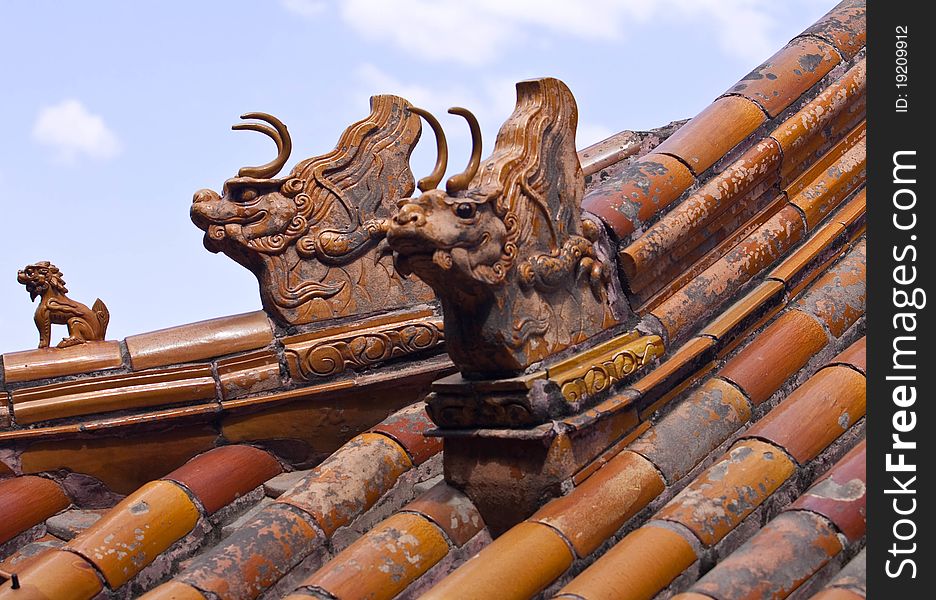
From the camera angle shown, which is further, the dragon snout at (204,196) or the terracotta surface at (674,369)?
the dragon snout at (204,196)

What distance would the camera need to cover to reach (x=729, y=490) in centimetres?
387

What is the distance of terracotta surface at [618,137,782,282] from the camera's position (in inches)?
178

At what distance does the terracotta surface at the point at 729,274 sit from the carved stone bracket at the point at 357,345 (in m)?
1.32

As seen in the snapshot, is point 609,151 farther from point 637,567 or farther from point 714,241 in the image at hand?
point 637,567

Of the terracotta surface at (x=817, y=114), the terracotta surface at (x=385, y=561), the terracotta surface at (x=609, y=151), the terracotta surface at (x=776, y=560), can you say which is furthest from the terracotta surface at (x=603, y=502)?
the terracotta surface at (x=609, y=151)

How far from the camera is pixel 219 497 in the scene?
5105 mm

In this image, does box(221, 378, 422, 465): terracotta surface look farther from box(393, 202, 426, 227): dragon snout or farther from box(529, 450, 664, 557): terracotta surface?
box(393, 202, 426, 227): dragon snout

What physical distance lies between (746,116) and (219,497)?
2.50 m

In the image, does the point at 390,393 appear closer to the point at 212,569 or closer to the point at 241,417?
the point at 241,417

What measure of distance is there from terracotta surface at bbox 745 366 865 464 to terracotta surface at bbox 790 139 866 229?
90 cm

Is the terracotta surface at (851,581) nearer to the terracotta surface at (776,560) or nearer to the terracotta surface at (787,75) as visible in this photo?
the terracotta surface at (776,560)

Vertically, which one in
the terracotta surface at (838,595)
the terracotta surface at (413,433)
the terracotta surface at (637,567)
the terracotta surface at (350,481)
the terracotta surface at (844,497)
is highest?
the terracotta surface at (413,433)

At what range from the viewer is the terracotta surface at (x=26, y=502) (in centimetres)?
531
